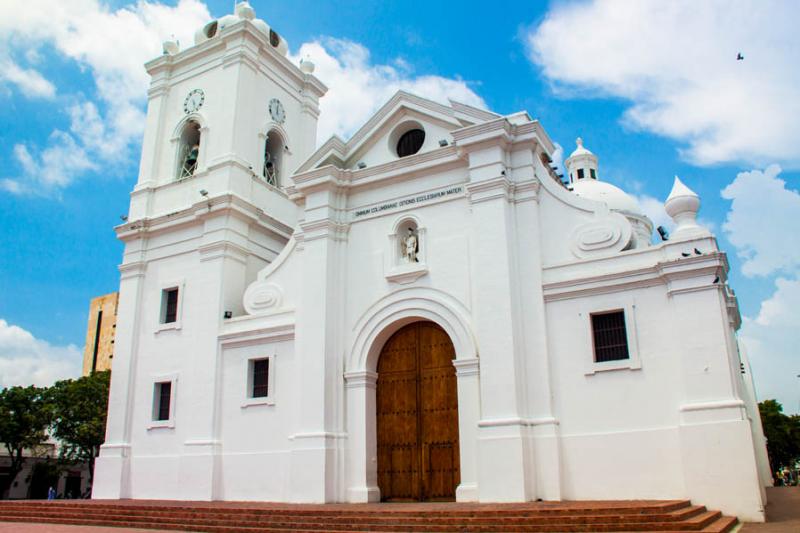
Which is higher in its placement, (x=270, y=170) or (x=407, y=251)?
(x=270, y=170)

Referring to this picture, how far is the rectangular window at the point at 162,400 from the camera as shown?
19406mm

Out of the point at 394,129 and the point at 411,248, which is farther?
the point at 394,129

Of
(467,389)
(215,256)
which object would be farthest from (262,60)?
(467,389)

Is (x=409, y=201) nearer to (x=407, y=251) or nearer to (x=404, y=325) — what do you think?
(x=407, y=251)

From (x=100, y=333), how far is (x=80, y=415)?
3708 cm

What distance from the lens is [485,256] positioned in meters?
15.1

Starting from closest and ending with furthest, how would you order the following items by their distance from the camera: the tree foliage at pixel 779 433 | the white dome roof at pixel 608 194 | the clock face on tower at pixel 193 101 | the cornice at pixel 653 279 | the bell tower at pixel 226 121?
1. the cornice at pixel 653 279
2. the bell tower at pixel 226 121
3. the clock face on tower at pixel 193 101
4. the white dome roof at pixel 608 194
5. the tree foliage at pixel 779 433

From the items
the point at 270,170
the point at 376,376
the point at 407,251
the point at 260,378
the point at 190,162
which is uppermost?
the point at 190,162

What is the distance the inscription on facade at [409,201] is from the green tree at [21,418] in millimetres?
23526

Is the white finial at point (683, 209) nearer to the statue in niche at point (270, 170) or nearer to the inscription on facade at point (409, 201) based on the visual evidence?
the inscription on facade at point (409, 201)

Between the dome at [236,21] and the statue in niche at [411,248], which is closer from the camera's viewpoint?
the statue in niche at [411,248]

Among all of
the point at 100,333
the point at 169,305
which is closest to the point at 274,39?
the point at 169,305

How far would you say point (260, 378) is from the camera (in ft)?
59.4

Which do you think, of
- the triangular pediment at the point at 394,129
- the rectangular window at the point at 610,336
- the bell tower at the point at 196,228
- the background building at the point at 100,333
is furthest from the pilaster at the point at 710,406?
the background building at the point at 100,333
